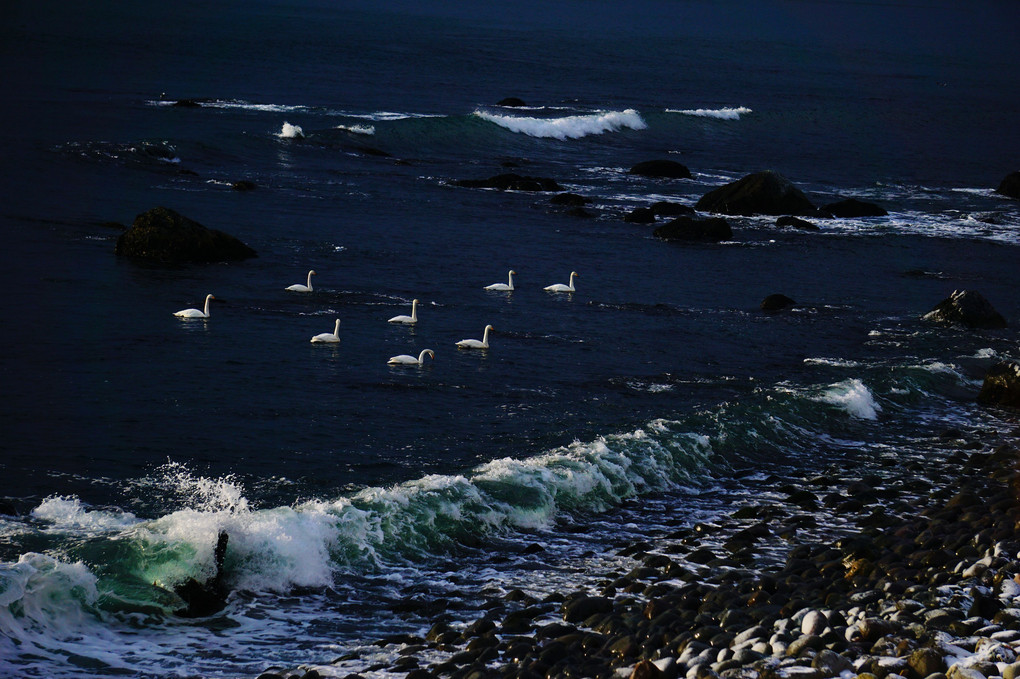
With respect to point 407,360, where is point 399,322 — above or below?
above

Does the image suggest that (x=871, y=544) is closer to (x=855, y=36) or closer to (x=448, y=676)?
(x=448, y=676)

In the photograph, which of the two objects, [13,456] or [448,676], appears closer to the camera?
[448,676]

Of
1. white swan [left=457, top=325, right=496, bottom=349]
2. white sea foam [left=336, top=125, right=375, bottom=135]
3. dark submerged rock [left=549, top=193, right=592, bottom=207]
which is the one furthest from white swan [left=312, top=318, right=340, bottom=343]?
white sea foam [left=336, top=125, right=375, bottom=135]

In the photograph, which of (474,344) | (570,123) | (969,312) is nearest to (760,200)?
(969,312)

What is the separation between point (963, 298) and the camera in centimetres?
2692

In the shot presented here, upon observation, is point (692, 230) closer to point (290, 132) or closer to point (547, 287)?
point (547, 287)

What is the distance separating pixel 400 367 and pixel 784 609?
11012 millimetres

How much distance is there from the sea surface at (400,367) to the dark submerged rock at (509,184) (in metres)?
0.81

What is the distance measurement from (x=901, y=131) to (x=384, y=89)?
98.1 feet

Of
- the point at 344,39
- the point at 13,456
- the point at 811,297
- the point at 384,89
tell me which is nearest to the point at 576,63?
the point at 344,39

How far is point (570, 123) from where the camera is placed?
59281 mm

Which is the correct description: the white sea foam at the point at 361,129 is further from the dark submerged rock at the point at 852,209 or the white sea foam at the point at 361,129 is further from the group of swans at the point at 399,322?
the group of swans at the point at 399,322

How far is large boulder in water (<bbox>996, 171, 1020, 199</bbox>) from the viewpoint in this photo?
153ft

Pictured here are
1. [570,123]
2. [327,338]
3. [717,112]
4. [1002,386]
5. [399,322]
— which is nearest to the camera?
[1002,386]
